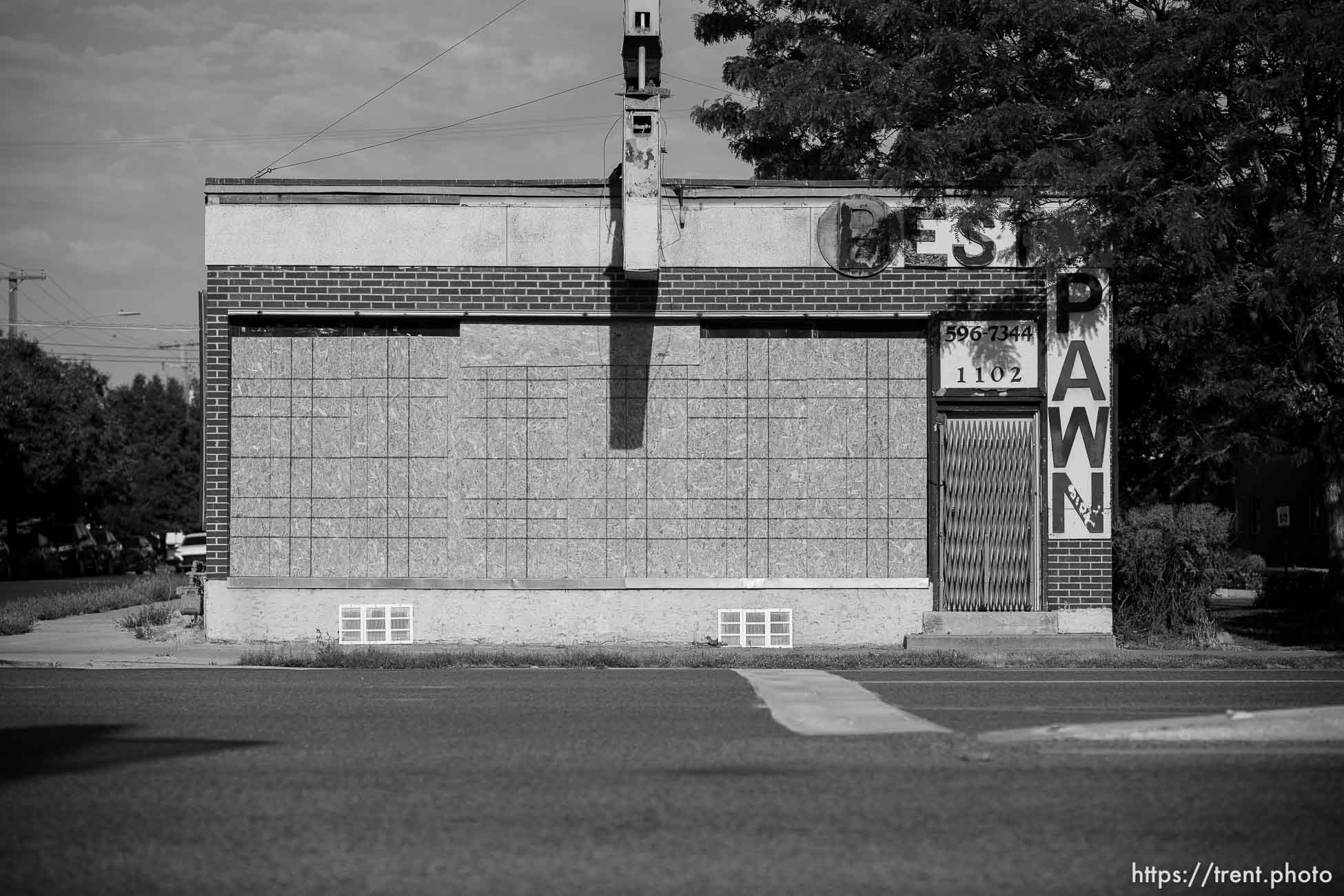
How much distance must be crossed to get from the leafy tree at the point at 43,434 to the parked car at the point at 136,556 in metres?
2.62

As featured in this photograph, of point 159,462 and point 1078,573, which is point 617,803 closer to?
point 1078,573

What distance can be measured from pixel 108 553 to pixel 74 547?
3.58m

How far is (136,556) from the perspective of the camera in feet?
171

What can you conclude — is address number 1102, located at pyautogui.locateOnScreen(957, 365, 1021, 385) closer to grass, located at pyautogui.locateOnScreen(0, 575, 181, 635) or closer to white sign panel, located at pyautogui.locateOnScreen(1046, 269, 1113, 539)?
white sign panel, located at pyautogui.locateOnScreen(1046, 269, 1113, 539)

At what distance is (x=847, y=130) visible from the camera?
24.8m

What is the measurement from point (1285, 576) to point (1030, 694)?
14443 mm

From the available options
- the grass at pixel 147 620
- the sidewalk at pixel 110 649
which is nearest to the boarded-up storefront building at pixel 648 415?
the sidewalk at pixel 110 649

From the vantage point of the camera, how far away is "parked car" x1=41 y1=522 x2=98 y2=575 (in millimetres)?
45250

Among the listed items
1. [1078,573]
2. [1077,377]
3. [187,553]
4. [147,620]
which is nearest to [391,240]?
[147,620]

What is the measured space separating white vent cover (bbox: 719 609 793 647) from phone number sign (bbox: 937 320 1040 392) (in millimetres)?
3368

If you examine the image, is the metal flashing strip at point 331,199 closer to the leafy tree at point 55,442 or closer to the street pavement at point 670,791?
the street pavement at point 670,791

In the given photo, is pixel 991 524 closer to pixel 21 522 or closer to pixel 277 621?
pixel 277 621

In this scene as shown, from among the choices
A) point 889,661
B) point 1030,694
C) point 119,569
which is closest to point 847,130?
point 889,661

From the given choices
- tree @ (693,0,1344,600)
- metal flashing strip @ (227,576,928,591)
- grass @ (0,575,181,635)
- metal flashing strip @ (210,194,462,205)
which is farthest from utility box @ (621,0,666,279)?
grass @ (0,575,181,635)
